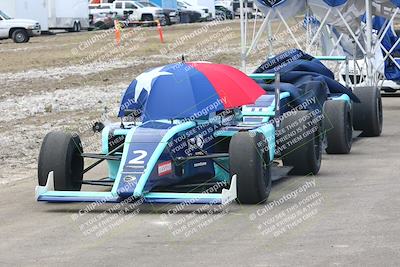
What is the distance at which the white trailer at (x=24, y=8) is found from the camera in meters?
53.5

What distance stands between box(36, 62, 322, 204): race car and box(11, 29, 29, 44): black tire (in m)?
38.8

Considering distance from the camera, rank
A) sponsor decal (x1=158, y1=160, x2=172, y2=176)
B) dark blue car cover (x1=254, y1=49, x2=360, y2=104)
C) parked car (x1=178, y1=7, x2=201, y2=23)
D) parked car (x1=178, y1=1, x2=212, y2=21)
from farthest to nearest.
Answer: parked car (x1=178, y1=1, x2=212, y2=21) < parked car (x1=178, y1=7, x2=201, y2=23) < dark blue car cover (x1=254, y1=49, x2=360, y2=104) < sponsor decal (x1=158, y1=160, x2=172, y2=176)

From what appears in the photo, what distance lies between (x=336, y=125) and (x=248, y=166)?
419 cm

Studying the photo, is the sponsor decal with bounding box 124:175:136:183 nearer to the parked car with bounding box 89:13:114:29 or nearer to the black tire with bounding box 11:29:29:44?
the black tire with bounding box 11:29:29:44

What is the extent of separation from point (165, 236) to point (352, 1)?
39.4ft

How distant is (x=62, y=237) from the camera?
8.73 metres

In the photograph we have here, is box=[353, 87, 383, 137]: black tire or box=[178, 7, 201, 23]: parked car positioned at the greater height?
box=[353, 87, 383, 137]: black tire

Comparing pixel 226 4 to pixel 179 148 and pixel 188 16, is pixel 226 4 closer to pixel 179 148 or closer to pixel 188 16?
pixel 188 16

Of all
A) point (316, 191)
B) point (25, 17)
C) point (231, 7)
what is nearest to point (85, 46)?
point (25, 17)

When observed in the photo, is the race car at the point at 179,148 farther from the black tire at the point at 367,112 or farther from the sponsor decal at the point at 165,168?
the black tire at the point at 367,112

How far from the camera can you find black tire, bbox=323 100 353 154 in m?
13.6

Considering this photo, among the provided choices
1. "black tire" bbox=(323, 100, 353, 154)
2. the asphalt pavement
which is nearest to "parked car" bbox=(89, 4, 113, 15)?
"black tire" bbox=(323, 100, 353, 154)

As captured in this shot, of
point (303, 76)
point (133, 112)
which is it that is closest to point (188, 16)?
point (303, 76)

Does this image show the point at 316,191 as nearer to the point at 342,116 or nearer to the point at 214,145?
the point at 214,145
